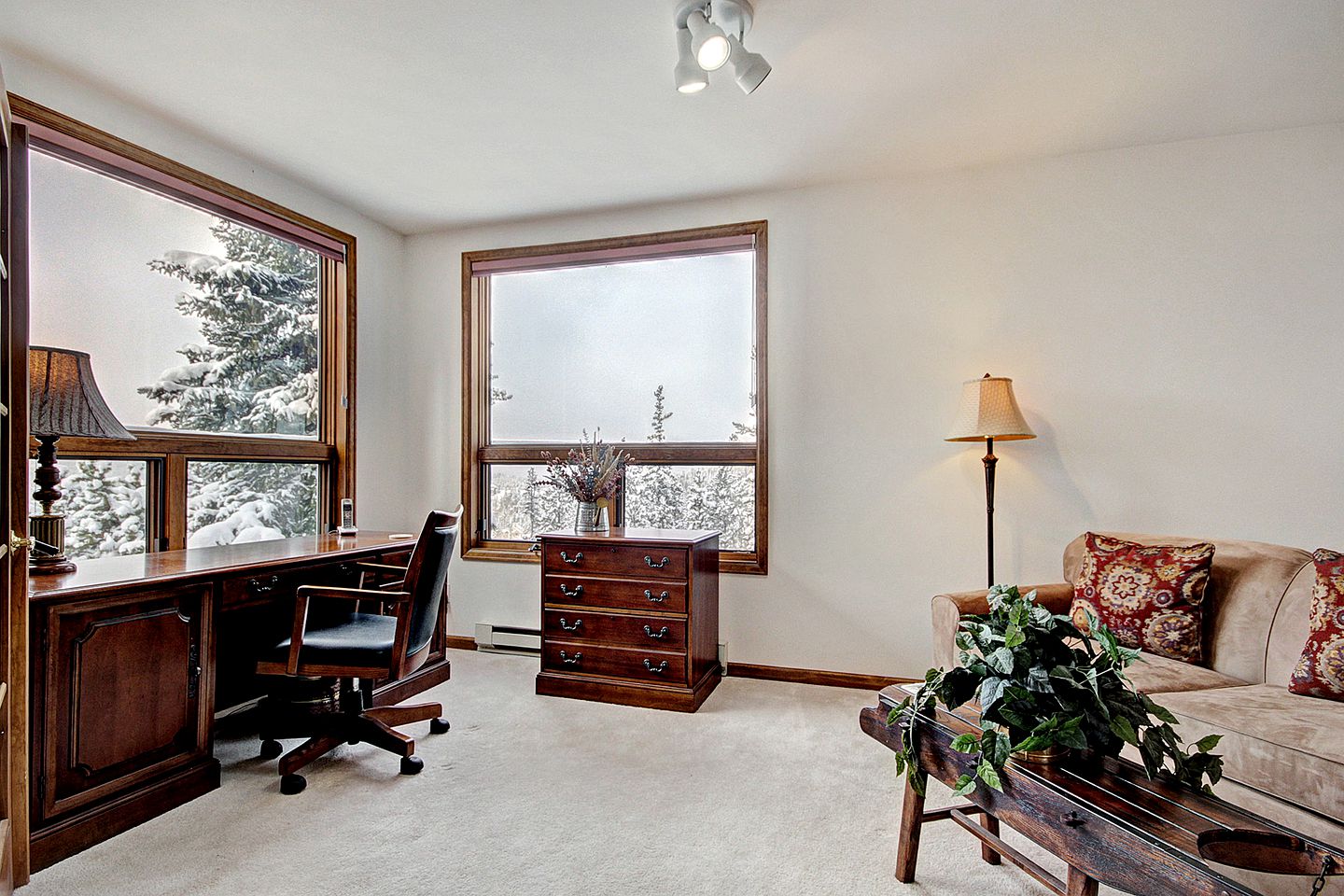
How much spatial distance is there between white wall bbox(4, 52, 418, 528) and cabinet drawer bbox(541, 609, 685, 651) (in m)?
1.45

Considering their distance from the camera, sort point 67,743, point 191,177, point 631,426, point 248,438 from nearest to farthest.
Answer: point 67,743 → point 191,177 → point 248,438 → point 631,426

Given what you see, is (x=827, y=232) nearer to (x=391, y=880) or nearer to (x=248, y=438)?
(x=248, y=438)

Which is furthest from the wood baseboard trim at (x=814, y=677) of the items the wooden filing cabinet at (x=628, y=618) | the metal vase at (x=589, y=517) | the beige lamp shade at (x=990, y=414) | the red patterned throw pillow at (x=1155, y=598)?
the beige lamp shade at (x=990, y=414)

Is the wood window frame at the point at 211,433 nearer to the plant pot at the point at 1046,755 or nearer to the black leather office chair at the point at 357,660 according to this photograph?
Answer: the black leather office chair at the point at 357,660

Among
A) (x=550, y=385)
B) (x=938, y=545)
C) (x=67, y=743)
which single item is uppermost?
(x=550, y=385)

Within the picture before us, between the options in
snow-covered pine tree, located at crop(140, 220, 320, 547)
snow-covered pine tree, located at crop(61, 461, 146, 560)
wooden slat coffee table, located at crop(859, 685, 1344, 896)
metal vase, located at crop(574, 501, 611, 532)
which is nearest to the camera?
wooden slat coffee table, located at crop(859, 685, 1344, 896)

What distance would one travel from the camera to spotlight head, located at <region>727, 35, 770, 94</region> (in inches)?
92.0

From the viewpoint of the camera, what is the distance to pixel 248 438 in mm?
3424

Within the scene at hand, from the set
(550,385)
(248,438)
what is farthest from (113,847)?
(550,385)

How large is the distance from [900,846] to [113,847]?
87.8 inches

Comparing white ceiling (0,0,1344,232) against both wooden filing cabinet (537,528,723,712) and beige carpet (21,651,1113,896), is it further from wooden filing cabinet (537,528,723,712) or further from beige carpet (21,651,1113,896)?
beige carpet (21,651,1113,896)

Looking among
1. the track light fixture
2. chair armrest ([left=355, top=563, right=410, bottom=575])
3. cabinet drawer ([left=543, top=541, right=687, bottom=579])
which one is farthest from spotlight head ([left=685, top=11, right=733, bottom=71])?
chair armrest ([left=355, top=563, right=410, bottom=575])

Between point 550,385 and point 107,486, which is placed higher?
point 550,385

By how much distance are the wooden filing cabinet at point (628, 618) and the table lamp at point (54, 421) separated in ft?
5.96
